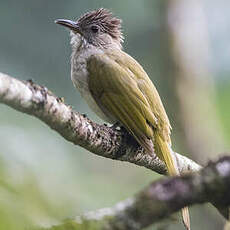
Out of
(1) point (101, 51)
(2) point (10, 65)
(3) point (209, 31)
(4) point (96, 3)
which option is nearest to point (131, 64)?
(1) point (101, 51)

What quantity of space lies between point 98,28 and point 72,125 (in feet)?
9.84

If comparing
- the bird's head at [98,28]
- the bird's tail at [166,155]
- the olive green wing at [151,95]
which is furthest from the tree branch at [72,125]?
the bird's head at [98,28]

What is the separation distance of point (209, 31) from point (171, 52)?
200 centimetres

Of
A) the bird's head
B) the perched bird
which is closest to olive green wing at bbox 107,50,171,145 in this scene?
the perched bird

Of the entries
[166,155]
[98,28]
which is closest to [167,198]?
[166,155]

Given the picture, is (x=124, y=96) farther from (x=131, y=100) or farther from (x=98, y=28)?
(x=98, y=28)

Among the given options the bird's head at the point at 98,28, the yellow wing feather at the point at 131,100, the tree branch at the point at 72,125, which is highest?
the bird's head at the point at 98,28

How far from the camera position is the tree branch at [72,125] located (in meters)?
2.58

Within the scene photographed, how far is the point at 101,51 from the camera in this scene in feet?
18.3

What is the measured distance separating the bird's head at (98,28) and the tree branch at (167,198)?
4101 mm

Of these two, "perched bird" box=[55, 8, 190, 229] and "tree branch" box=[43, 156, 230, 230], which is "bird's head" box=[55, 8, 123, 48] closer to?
"perched bird" box=[55, 8, 190, 229]

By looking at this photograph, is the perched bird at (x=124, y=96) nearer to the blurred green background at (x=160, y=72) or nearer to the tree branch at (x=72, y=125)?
the tree branch at (x=72, y=125)

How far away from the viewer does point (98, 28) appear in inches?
239

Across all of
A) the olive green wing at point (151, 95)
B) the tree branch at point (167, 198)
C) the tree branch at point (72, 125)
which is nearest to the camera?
the tree branch at point (167, 198)
